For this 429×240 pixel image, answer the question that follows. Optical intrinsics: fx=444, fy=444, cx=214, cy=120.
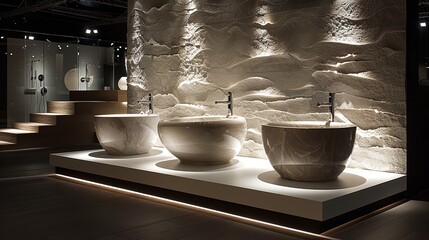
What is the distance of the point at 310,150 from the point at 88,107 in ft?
15.0

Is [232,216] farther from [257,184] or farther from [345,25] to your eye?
[345,25]

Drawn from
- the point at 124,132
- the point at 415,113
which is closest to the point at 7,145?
the point at 124,132

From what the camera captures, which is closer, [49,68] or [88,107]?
[88,107]

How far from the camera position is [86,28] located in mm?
9891

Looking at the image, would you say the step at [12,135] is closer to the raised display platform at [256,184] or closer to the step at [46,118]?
the step at [46,118]

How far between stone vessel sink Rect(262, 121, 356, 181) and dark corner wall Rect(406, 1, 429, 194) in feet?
2.02

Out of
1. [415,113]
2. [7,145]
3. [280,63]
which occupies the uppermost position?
[280,63]

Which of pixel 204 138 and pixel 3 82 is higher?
pixel 3 82

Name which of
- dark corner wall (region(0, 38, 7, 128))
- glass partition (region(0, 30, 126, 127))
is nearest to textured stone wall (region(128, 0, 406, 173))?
glass partition (region(0, 30, 126, 127))

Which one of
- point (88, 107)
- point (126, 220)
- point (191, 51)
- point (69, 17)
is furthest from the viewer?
point (69, 17)

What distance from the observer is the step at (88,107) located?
6.30 metres

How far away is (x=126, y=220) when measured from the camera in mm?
2402

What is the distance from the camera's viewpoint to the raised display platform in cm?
224

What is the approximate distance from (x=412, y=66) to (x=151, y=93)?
2.44 m
